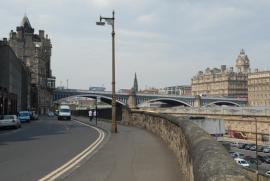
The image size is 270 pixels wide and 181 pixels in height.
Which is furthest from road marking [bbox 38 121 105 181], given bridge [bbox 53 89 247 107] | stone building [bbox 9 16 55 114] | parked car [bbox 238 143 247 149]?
stone building [bbox 9 16 55 114]

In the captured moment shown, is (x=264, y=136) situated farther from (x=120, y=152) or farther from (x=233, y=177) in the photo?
(x=233, y=177)

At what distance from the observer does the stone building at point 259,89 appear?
187 m

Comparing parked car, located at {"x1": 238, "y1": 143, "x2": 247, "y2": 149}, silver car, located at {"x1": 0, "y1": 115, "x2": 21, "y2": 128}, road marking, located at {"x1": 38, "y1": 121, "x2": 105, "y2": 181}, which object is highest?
silver car, located at {"x1": 0, "y1": 115, "x2": 21, "y2": 128}

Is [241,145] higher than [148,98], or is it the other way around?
[148,98]

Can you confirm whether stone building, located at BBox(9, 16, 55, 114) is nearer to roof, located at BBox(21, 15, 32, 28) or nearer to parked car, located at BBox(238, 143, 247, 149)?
roof, located at BBox(21, 15, 32, 28)

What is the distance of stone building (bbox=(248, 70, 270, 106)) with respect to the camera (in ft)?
614

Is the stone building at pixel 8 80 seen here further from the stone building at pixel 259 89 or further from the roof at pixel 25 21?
the stone building at pixel 259 89

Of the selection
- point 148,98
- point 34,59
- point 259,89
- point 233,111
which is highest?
point 34,59

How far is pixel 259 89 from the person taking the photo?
630ft

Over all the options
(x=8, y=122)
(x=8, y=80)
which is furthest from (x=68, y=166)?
(x=8, y=80)

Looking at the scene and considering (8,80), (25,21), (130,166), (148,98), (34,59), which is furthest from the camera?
(25,21)

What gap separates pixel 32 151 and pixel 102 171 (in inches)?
243

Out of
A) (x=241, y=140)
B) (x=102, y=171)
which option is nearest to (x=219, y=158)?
(x=102, y=171)

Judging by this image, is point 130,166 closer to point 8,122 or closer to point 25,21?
point 8,122
